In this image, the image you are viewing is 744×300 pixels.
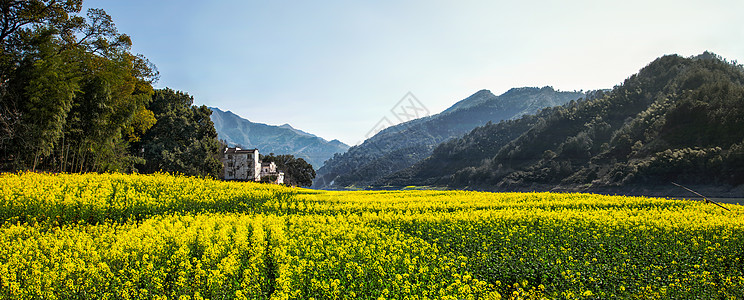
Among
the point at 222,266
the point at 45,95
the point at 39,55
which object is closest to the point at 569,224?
the point at 222,266

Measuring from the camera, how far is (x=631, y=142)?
241 ft

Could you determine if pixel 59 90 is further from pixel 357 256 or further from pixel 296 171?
pixel 296 171

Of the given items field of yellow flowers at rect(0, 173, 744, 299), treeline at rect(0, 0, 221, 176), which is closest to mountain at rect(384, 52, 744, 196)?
field of yellow flowers at rect(0, 173, 744, 299)

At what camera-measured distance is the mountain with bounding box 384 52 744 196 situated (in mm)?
58438

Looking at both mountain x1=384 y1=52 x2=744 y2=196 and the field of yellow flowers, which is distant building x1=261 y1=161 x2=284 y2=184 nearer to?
mountain x1=384 y1=52 x2=744 y2=196

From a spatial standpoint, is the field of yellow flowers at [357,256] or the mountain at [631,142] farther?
the mountain at [631,142]

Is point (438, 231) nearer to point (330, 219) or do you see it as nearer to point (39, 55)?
point (330, 219)

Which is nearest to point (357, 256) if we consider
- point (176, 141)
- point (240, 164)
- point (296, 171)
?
point (176, 141)

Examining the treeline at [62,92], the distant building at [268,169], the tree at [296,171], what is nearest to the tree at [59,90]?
the treeline at [62,92]

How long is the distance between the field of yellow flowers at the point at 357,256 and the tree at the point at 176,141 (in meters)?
26.6

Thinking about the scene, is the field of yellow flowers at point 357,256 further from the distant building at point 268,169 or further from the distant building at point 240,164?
the distant building at point 268,169

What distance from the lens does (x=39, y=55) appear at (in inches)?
823

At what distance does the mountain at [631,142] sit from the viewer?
58438mm

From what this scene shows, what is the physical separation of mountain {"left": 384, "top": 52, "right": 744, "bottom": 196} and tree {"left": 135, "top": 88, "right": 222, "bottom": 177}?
60720mm
